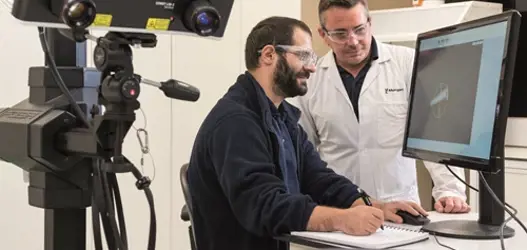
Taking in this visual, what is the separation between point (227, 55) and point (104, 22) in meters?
2.05

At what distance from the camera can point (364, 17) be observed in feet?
7.48

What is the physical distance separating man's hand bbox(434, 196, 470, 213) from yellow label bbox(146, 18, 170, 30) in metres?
1.09

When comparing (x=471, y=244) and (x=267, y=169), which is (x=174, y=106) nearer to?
(x=267, y=169)

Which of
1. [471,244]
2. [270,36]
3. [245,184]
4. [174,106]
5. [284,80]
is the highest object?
[270,36]

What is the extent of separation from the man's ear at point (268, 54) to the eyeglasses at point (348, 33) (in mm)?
464

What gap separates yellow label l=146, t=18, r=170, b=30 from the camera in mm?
1129

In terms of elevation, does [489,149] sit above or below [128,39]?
below

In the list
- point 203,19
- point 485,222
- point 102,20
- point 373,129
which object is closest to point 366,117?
point 373,129

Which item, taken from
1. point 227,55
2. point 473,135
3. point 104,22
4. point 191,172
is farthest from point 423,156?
point 227,55

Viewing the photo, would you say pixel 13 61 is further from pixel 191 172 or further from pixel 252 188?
pixel 252 188

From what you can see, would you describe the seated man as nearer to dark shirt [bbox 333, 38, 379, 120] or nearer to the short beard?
the short beard

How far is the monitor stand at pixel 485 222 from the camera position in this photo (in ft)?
5.13

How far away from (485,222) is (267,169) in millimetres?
540

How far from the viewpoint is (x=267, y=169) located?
1.61 metres
